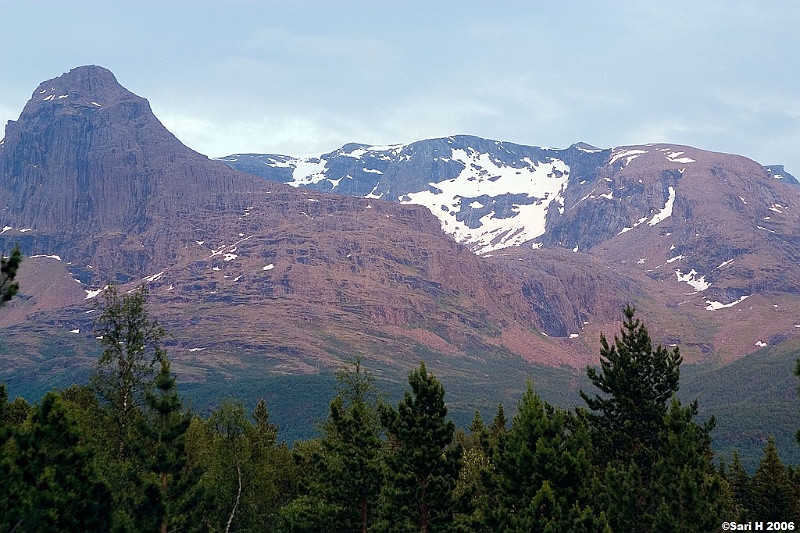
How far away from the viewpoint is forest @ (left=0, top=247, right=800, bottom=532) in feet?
121

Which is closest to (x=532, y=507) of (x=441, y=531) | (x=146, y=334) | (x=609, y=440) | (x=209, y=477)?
(x=441, y=531)

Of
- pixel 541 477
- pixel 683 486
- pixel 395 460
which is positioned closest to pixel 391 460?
pixel 395 460

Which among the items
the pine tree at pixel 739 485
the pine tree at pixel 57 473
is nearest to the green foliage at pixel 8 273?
the pine tree at pixel 57 473

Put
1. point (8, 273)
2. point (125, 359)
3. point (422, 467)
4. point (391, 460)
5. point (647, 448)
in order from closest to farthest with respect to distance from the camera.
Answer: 1. point (8, 273)
2. point (422, 467)
3. point (391, 460)
4. point (125, 359)
5. point (647, 448)

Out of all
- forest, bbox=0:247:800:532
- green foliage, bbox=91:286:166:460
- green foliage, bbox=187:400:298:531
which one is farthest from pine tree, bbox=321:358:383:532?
green foliage, bbox=91:286:166:460

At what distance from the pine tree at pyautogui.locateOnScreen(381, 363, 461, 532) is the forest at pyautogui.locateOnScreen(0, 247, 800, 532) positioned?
0.09m

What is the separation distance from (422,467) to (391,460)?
6.34 ft

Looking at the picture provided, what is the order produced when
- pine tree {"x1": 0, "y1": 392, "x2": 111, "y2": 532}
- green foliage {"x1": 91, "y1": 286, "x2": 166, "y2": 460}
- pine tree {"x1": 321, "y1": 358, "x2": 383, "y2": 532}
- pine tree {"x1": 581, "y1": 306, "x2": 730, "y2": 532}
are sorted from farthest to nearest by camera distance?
pine tree {"x1": 321, "y1": 358, "x2": 383, "y2": 532} → green foliage {"x1": 91, "y1": 286, "x2": 166, "y2": 460} → pine tree {"x1": 581, "y1": 306, "x2": 730, "y2": 532} → pine tree {"x1": 0, "y1": 392, "x2": 111, "y2": 532}

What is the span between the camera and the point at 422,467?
47219mm

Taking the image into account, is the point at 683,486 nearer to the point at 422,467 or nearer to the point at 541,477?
the point at 541,477

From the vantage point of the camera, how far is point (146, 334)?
49406mm

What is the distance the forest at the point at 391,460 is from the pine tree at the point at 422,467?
0.28 ft

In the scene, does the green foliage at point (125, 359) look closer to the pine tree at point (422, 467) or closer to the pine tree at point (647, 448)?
the pine tree at point (422, 467)

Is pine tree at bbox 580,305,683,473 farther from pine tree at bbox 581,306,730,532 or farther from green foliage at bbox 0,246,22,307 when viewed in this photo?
green foliage at bbox 0,246,22,307
